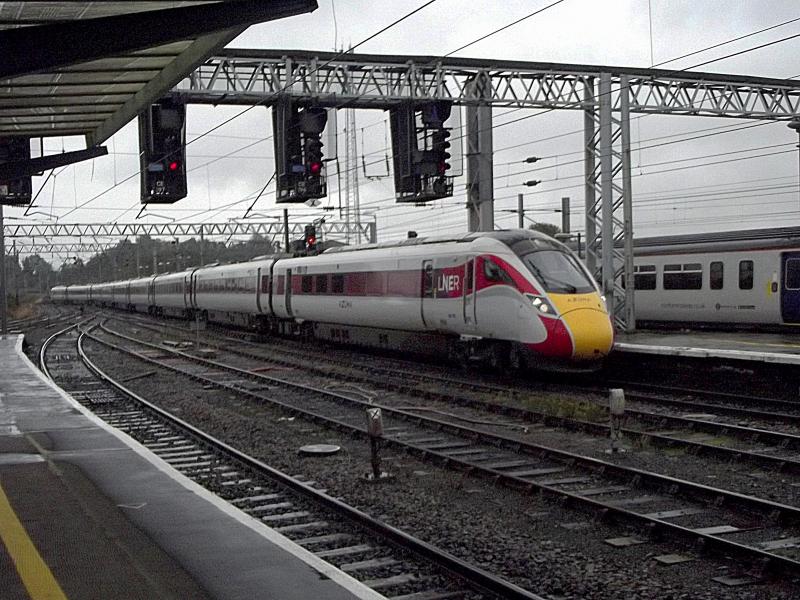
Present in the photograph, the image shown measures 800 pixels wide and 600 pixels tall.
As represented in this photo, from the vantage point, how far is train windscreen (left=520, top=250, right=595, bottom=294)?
1666 centimetres

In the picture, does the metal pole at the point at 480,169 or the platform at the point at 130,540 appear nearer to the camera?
the platform at the point at 130,540

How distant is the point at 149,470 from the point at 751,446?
744 cm

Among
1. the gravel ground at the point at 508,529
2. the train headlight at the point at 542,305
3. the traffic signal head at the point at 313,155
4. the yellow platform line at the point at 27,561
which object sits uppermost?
the traffic signal head at the point at 313,155

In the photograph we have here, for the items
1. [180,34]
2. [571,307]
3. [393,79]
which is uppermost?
[393,79]

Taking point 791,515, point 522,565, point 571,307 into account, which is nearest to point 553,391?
point 571,307

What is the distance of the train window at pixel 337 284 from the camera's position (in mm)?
24719


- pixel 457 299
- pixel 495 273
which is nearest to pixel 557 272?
pixel 495 273

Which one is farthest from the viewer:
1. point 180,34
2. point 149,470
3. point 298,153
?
point 298,153

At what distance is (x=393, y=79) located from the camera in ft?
79.2

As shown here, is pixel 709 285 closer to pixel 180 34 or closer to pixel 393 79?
pixel 393 79

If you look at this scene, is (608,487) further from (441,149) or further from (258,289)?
(258,289)

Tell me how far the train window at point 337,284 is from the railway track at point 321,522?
978 cm

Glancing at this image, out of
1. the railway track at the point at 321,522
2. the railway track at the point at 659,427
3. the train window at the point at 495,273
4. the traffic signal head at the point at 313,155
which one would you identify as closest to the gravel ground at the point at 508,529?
the railway track at the point at 321,522

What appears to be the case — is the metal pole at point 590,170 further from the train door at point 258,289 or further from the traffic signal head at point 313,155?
the train door at point 258,289
